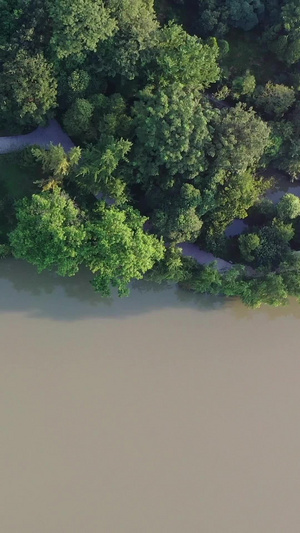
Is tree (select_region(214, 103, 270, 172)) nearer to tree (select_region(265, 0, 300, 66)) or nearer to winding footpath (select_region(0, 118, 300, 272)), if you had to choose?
winding footpath (select_region(0, 118, 300, 272))

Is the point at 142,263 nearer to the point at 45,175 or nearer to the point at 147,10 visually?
the point at 45,175

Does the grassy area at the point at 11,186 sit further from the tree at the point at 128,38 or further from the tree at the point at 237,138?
the tree at the point at 237,138

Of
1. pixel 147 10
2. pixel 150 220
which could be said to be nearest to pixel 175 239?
pixel 150 220

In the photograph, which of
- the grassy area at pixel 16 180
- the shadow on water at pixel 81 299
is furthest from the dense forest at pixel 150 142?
the shadow on water at pixel 81 299

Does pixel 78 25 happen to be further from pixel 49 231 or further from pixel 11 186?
pixel 49 231

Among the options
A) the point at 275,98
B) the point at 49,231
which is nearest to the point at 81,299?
the point at 49,231

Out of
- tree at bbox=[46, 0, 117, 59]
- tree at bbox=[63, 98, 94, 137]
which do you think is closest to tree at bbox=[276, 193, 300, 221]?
tree at bbox=[63, 98, 94, 137]
